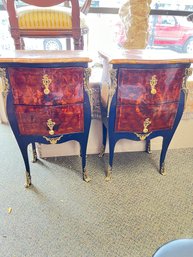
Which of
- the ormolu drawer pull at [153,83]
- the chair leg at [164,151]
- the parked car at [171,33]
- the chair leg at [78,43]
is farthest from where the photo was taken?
the parked car at [171,33]

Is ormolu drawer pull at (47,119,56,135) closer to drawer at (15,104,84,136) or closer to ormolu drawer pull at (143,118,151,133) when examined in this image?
drawer at (15,104,84,136)

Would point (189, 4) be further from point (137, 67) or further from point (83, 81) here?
point (83, 81)

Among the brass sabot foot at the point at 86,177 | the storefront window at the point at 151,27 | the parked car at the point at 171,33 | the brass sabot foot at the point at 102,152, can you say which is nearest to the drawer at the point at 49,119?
the brass sabot foot at the point at 86,177

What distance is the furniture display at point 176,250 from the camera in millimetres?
635

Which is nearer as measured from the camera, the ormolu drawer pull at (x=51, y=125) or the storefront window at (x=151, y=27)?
the ormolu drawer pull at (x=51, y=125)

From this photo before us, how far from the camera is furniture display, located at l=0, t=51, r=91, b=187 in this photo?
0.96 m

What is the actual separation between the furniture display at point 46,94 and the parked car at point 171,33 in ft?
5.20

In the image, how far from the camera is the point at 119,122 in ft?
3.88

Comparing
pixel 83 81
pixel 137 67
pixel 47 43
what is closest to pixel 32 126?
pixel 83 81

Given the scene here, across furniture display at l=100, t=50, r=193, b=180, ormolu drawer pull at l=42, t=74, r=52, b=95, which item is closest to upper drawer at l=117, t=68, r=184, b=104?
furniture display at l=100, t=50, r=193, b=180

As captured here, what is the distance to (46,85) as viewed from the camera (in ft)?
3.27

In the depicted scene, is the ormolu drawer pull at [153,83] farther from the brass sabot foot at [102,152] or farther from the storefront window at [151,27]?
the storefront window at [151,27]

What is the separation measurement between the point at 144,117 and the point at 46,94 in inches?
21.5

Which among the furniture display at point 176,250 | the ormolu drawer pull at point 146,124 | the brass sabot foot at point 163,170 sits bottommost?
the brass sabot foot at point 163,170
